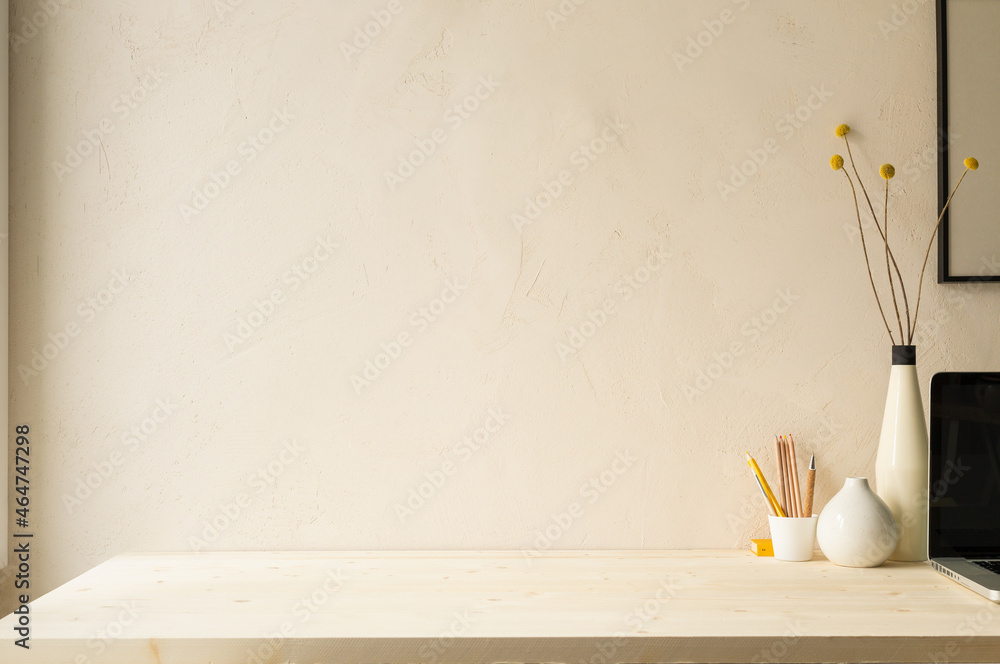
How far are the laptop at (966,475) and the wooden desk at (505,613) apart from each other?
0.21ft

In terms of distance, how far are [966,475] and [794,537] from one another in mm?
262

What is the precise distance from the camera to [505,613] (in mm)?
897

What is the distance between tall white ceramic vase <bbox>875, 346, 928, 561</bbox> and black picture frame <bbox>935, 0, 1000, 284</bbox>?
19 cm

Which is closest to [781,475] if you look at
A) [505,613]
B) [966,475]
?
[966,475]

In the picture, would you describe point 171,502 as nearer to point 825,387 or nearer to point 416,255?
point 416,255

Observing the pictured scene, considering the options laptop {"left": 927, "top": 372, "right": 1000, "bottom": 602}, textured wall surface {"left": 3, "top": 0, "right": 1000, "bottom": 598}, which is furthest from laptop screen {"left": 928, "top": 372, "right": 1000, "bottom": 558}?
textured wall surface {"left": 3, "top": 0, "right": 1000, "bottom": 598}

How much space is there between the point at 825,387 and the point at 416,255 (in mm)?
728

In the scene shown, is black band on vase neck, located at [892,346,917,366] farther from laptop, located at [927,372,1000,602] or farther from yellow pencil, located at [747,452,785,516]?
yellow pencil, located at [747,452,785,516]

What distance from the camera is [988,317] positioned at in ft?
4.06

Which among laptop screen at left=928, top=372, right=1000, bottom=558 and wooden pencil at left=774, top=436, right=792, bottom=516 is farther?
wooden pencil at left=774, top=436, right=792, bottom=516

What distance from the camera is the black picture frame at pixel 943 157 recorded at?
4.03 feet

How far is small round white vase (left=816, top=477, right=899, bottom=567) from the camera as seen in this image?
1.08 meters

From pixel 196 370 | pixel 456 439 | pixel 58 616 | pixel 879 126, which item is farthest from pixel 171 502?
pixel 879 126

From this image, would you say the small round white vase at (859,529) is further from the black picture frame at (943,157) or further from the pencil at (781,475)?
the black picture frame at (943,157)
